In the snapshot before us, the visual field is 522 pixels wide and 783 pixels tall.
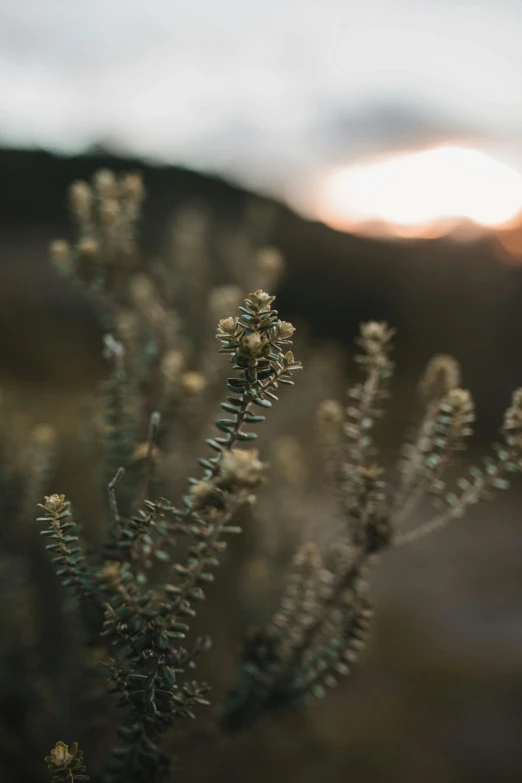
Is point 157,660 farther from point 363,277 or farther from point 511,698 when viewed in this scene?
point 363,277

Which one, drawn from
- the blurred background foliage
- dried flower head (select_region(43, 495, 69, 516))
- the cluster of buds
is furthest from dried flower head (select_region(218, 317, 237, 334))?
the blurred background foliage

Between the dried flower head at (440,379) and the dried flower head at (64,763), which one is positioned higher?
the dried flower head at (440,379)

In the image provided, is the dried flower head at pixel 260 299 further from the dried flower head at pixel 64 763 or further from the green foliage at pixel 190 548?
the dried flower head at pixel 64 763

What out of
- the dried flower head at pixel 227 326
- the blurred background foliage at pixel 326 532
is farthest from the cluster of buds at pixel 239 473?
the blurred background foliage at pixel 326 532

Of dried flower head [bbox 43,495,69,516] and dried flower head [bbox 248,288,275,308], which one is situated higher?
dried flower head [bbox 248,288,275,308]

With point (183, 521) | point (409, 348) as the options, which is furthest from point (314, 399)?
point (409, 348)

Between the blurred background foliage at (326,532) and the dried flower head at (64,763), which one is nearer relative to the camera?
the dried flower head at (64,763)

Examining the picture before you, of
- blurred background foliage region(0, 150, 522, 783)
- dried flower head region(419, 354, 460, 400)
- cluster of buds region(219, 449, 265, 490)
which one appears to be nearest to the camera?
cluster of buds region(219, 449, 265, 490)

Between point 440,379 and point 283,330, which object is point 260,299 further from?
point 440,379

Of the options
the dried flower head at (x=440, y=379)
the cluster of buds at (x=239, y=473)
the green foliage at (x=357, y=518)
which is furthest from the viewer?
the dried flower head at (x=440, y=379)

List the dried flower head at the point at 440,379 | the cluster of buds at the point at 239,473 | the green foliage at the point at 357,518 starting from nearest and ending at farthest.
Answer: the cluster of buds at the point at 239,473 < the green foliage at the point at 357,518 < the dried flower head at the point at 440,379

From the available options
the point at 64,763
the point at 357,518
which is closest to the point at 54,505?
the point at 64,763

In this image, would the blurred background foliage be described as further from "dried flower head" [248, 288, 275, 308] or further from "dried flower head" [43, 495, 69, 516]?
"dried flower head" [248, 288, 275, 308]
